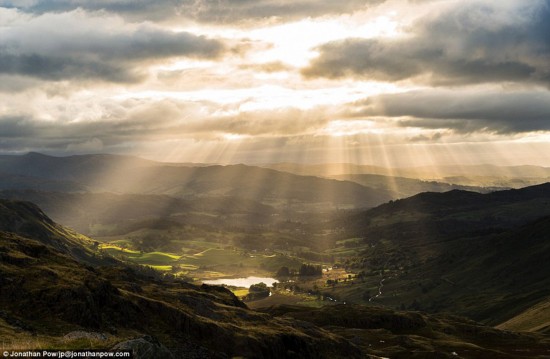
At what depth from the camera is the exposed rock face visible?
139 feet

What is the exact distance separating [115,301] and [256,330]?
36.6 m

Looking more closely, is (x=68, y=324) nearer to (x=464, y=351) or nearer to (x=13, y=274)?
(x=13, y=274)

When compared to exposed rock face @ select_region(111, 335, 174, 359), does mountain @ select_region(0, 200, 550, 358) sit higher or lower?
lower

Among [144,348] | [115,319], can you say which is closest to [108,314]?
[115,319]

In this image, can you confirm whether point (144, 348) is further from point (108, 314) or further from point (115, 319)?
point (108, 314)

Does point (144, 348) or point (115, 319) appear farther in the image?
point (115, 319)

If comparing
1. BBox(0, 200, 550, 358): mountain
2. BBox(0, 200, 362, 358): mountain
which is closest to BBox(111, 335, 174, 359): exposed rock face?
BBox(0, 200, 550, 358): mountain

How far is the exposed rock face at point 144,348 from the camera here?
42.3 meters

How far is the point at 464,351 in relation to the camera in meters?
181

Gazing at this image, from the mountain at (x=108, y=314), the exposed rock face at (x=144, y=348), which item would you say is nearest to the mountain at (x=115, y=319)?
the mountain at (x=108, y=314)

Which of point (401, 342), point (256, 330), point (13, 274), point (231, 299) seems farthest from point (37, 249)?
point (401, 342)

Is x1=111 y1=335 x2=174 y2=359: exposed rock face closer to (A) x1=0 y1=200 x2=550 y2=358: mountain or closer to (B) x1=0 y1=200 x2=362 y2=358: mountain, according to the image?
(A) x1=0 y1=200 x2=550 y2=358: mountain

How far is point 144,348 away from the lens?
1729 inches

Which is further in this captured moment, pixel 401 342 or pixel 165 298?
pixel 401 342
